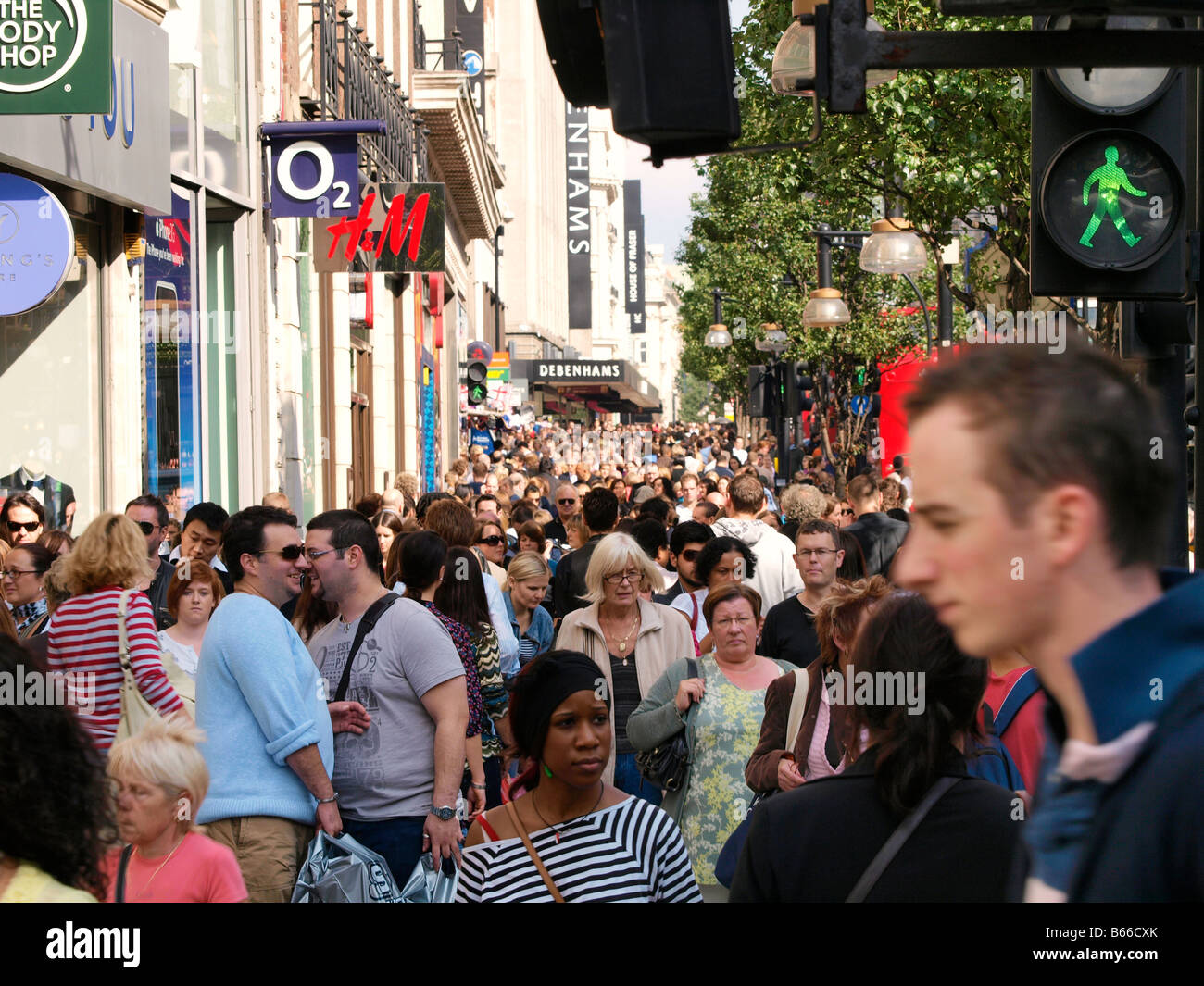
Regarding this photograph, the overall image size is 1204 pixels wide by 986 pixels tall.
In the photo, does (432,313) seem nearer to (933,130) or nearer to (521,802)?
(933,130)

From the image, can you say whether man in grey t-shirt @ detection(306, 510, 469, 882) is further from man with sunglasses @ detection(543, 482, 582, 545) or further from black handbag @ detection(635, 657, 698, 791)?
man with sunglasses @ detection(543, 482, 582, 545)

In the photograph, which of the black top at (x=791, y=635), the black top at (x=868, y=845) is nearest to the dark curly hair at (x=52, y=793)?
the black top at (x=868, y=845)

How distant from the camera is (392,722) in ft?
18.2

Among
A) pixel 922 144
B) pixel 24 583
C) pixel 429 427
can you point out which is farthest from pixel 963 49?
pixel 429 427

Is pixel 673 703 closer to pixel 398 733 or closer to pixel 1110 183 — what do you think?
pixel 398 733

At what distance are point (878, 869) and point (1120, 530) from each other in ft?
4.41

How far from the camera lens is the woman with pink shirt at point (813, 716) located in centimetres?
471

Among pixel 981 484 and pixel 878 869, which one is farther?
pixel 878 869

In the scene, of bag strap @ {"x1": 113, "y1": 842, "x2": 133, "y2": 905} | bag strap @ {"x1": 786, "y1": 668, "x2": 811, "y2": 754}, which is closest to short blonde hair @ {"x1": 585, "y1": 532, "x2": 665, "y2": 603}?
bag strap @ {"x1": 786, "y1": 668, "x2": 811, "y2": 754}

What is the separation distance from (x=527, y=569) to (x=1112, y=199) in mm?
5247

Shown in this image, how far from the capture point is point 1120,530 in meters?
1.37

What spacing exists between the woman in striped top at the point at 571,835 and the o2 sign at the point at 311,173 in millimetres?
13133
